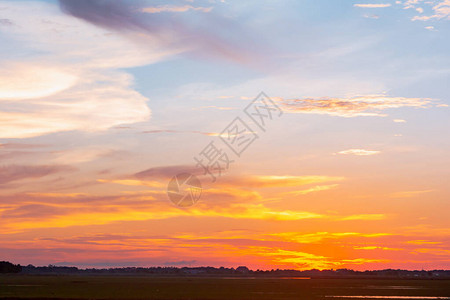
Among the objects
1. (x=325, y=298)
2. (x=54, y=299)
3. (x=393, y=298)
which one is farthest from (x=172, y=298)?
(x=393, y=298)

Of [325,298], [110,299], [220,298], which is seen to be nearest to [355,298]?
[325,298]

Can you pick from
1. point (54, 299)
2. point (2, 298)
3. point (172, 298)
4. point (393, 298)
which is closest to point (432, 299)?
point (393, 298)

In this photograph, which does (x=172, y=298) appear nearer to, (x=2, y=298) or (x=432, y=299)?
(x=2, y=298)

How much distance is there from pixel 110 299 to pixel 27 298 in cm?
1153

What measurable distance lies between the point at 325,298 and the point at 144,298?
87.7 feet

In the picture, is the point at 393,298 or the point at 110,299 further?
the point at 393,298

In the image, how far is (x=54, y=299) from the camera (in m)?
83.1

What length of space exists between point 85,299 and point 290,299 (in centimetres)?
2929

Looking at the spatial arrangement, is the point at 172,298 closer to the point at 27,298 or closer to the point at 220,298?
the point at 220,298

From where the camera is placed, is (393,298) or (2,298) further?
(393,298)

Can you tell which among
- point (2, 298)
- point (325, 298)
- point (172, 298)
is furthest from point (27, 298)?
point (325, 298)

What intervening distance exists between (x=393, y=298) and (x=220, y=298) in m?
27.5

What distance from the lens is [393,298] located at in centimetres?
9006

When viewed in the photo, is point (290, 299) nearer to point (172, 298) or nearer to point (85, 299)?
point (172, 298)
